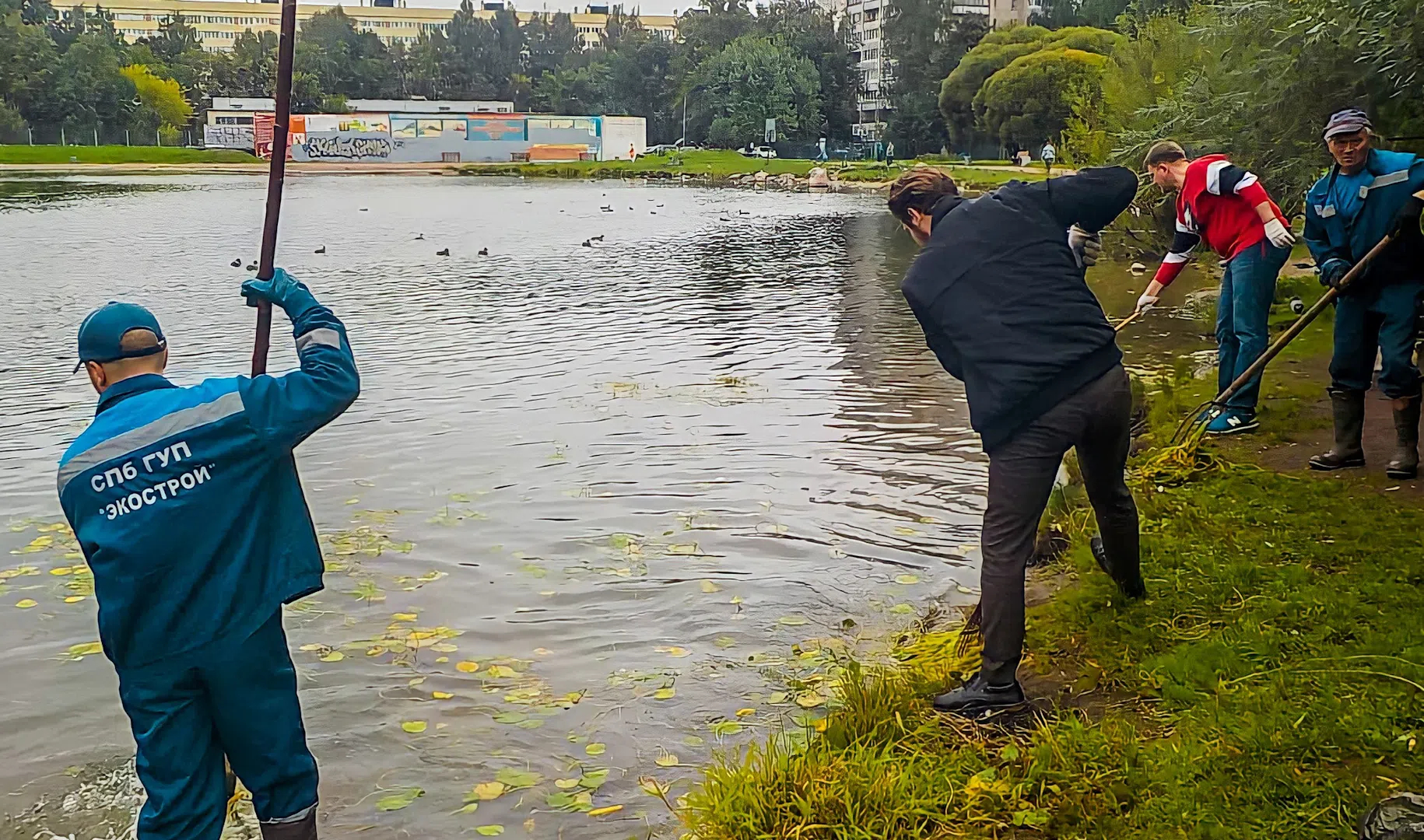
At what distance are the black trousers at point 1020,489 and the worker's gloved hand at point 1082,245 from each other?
3.05ft

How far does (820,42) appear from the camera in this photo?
404 ft

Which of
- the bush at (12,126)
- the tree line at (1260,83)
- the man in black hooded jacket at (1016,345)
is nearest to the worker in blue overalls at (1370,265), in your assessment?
the tree line at (1260,83)

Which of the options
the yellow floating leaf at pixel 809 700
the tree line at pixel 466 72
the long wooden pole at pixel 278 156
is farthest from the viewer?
the tree line at pixel 466 72

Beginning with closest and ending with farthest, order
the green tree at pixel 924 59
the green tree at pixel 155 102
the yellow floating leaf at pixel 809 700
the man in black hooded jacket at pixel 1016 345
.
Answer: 1. the man in black hooded jacket at pixel 1016 345
2. the yellow floating leaf at pixel 809 700
3. the green tree at pixel 924 59
4. the green tree at pixel 155 102

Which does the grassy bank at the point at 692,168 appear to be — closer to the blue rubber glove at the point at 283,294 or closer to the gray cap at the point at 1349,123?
the gray cap at the point at 1349,123

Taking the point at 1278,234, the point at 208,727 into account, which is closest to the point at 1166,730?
the point at 208,727

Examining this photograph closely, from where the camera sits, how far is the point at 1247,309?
876 centimetres

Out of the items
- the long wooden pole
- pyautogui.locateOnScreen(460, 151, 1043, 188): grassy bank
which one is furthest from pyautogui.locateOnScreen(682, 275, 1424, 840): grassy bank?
pyautogui.locateOnScreen(460, 151, 1043, 188): grassy bank

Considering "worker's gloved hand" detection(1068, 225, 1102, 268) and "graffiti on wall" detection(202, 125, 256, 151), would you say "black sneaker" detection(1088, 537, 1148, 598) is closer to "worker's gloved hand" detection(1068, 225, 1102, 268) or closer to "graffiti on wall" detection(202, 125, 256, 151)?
"worker's gloved hand" detection(1068, 225, 1102, 268)

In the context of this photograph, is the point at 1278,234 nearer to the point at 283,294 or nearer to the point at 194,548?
the point at 283,294

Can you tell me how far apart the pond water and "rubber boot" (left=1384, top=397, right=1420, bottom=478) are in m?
2.65

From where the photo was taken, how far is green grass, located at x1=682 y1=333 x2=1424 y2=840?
14.0ft

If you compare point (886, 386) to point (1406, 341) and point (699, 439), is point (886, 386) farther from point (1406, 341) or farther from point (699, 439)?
point (1406, 341)

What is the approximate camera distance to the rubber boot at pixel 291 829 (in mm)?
4230
